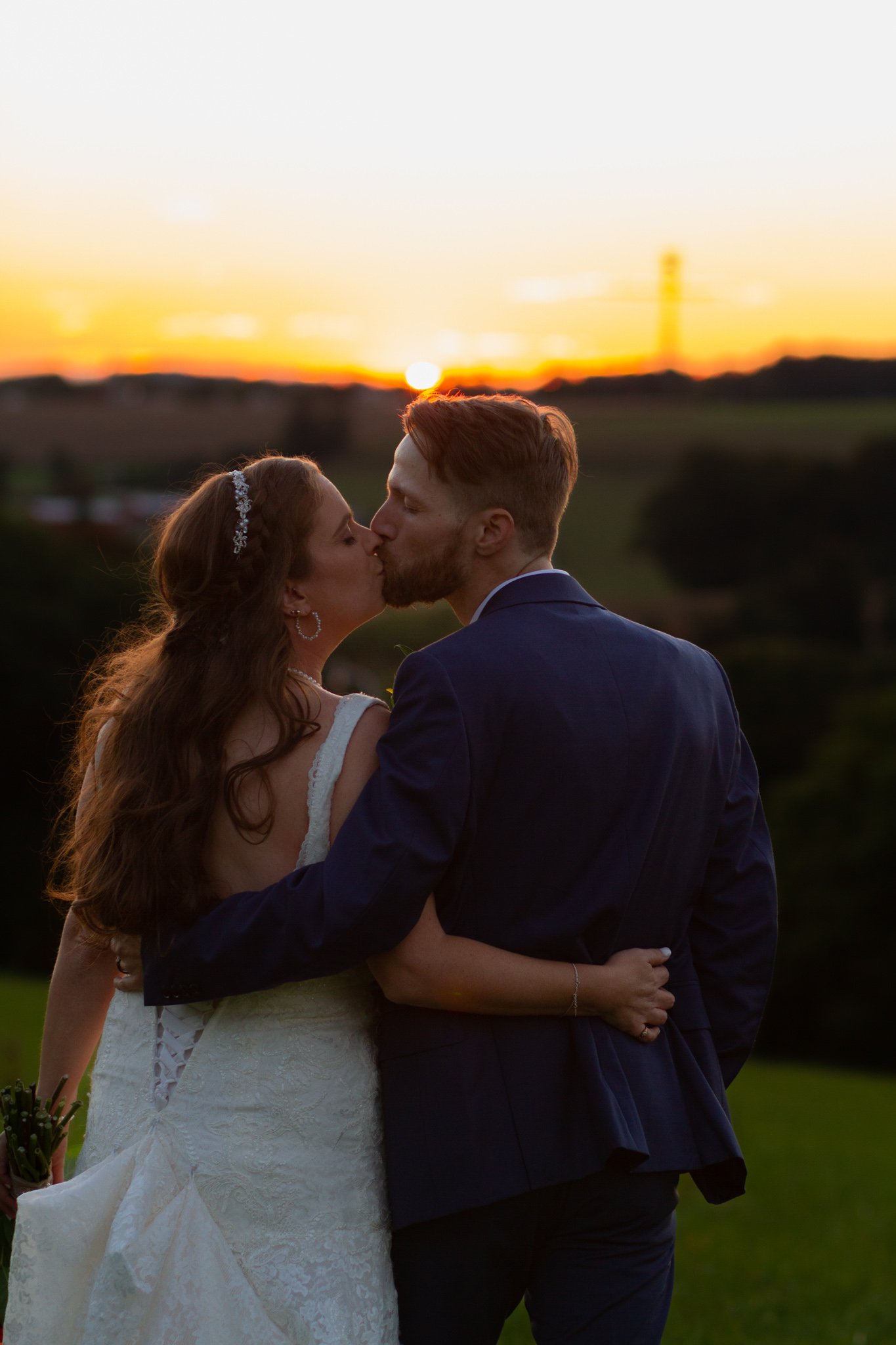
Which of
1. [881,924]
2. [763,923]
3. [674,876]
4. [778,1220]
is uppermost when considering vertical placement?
[674,876]

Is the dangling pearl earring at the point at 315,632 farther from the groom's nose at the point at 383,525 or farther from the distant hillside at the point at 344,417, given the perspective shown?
the distant hillside at the point at 344,417

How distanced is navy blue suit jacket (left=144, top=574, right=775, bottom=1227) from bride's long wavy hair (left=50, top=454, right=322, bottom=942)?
138 mm

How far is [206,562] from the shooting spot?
8.68 ft

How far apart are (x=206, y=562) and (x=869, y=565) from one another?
177 feet

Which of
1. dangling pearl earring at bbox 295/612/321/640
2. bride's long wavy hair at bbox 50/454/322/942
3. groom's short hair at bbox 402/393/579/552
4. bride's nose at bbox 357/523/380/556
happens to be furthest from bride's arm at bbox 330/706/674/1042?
groom's short hair at bbox 402/393/579/552

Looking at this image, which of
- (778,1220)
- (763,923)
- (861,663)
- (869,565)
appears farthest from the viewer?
(869,565)

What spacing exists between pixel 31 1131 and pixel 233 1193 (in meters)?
0.50

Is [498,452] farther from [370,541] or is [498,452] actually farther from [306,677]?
[306,677]

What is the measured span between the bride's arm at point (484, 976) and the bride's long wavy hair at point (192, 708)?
13 centimetres

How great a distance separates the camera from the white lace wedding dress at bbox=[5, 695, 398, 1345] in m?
2.45

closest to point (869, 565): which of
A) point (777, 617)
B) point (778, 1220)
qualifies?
point (777, 617)

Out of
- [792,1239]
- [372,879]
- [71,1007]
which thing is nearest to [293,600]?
[372,879]

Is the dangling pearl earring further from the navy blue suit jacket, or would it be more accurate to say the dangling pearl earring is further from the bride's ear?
the navy blue suit jacket

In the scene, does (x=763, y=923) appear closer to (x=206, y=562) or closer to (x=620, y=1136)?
(x=620, y=1136)
